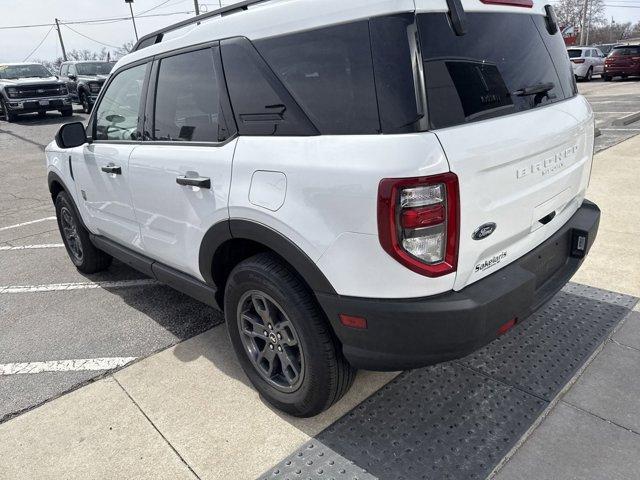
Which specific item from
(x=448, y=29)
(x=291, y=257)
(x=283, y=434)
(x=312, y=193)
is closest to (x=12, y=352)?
(x=283, y=434)

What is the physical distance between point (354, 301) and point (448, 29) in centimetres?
111

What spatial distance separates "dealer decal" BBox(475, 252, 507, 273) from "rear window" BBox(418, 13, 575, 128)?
571 mm

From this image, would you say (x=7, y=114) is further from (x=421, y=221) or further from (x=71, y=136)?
(x=421, y=221)

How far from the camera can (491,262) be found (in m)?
2.06

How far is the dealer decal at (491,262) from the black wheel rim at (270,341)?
2.86 ft

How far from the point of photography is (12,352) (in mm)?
3396

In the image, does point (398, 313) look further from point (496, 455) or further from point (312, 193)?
point (496, 455)

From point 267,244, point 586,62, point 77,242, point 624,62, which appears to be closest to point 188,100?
point 267,244

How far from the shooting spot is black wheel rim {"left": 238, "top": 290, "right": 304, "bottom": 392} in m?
2.43

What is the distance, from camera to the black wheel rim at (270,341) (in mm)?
2426

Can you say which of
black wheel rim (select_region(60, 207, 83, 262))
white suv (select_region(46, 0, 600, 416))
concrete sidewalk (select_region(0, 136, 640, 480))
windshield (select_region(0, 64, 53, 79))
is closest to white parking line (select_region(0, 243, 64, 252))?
black wheel rim (select_region(60, 207, 83, 262))

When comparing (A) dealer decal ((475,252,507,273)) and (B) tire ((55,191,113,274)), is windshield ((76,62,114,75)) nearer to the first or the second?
(B) tire ((55,191,113,274))

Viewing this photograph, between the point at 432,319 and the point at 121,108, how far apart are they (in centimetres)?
271

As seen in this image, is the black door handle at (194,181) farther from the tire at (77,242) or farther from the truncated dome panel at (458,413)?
the tire at (77,242)
